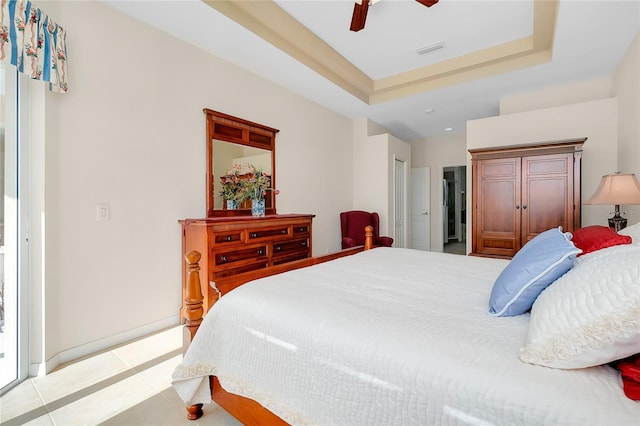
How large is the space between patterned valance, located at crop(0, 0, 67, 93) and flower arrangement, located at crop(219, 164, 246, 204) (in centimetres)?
149

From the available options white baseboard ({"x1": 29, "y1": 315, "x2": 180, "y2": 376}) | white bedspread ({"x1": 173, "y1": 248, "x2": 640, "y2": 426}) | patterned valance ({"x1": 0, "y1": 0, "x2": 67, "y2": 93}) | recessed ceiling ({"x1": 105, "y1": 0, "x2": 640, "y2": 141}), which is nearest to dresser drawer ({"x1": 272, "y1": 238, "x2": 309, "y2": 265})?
white baseboard ({"x1": 29, "y1": 315, "x2": 180, "y2": 376})

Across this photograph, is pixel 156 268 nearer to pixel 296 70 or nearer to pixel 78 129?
pixel 78 129

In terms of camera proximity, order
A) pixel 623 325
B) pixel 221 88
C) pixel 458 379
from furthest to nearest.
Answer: pixel 221 88 → pixel 458 379 → pixel 623 325

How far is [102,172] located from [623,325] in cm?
297

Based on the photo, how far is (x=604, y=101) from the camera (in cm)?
354

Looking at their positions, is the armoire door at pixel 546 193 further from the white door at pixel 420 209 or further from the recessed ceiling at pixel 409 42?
the white door at pixel 420 209

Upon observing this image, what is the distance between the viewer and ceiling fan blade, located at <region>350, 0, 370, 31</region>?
229cm

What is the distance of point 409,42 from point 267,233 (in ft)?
8.58

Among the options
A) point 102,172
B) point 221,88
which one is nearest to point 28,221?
point 102,172

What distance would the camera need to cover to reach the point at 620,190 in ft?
7.72

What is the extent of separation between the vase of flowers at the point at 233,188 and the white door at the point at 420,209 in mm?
4801

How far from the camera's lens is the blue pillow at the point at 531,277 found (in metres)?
1.06

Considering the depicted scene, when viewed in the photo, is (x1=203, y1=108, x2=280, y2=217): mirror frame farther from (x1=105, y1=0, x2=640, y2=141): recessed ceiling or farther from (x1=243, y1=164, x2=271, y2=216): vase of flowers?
(x1=105, y1=0, x2=640, y2=141): recessed ceiling

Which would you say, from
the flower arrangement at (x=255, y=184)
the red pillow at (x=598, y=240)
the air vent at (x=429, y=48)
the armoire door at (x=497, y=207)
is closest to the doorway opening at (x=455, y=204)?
the armoire door at (x=497, y=207)
